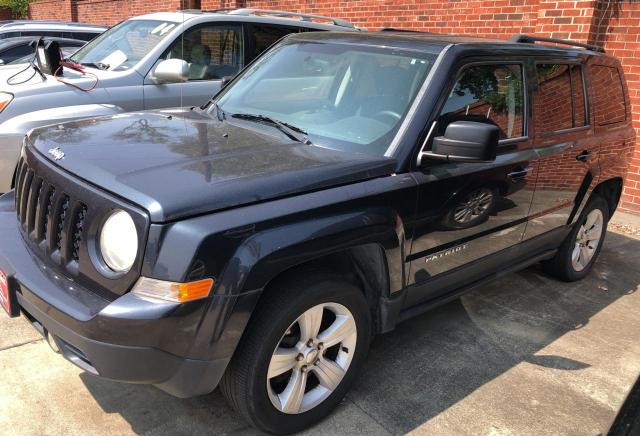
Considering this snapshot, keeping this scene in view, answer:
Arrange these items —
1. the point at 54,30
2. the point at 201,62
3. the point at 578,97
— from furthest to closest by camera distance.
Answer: the point at 54,30 < the point at 201,62 < the point at 578,97

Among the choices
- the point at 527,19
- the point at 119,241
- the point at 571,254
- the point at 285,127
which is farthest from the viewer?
the point at 527,19

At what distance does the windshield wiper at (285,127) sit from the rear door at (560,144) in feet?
5.22

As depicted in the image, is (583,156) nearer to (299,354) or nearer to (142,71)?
(299,354)

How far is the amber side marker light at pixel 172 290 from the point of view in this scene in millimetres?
2145

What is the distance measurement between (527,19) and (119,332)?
22.5ft

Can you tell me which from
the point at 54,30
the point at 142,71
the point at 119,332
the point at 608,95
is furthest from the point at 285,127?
the point at 54,30

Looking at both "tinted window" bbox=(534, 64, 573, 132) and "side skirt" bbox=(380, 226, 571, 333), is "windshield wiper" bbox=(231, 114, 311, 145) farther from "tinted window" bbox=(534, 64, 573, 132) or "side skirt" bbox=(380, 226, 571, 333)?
"tinted window" bbox=(534, 64, 573, 132)

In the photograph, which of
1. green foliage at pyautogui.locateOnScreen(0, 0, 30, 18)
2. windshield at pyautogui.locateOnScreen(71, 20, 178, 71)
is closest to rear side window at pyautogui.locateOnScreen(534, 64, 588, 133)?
windshield at pyautogui.locateOnScreen(71, 20, 178, 71)

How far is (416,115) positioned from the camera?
3006mm

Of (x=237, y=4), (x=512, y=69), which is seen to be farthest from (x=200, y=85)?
(x=237, y=4)

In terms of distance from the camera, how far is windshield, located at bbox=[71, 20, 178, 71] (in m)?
5.64

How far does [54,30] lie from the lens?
30.0 feet

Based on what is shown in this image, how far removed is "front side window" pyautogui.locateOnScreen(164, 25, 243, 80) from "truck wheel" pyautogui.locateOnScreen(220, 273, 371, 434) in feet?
12.5

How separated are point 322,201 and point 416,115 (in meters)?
0.82
